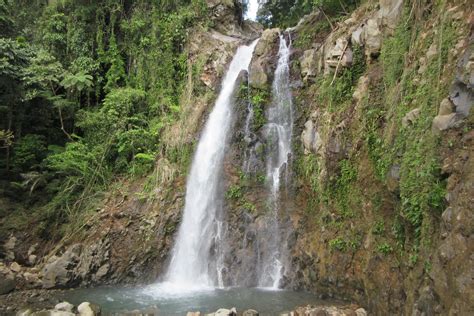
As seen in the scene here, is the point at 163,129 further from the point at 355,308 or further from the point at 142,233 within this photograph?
the point at 355,308

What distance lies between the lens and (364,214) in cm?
834

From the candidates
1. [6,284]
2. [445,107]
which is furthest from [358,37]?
[6,284]

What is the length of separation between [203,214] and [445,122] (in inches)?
291

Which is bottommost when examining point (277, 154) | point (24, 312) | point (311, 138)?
point (24, 312)

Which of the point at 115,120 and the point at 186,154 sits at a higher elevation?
the point at 115,120

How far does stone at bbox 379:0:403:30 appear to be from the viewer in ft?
30.0

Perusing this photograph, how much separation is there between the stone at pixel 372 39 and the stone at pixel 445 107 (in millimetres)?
3965

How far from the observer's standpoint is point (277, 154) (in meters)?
11.7

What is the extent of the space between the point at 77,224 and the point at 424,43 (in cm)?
1049

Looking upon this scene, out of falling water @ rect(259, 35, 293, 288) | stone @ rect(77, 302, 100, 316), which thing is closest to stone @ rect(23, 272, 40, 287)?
stone @ rect(77, 302, 100, 316)

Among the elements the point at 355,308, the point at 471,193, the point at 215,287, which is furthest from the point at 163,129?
the point at 471,193

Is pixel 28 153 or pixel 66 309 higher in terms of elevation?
pixel 28 153

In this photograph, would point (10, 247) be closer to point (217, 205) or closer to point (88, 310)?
point (88, 310)

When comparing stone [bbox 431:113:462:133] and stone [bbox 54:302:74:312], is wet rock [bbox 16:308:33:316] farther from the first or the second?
stone [bbox 431:113:462:133]
